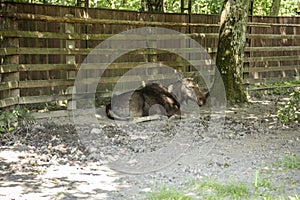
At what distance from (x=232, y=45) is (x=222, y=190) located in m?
5.82

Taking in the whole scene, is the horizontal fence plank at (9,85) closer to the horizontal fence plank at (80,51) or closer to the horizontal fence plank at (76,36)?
the horizontal fence plank at (80,51)

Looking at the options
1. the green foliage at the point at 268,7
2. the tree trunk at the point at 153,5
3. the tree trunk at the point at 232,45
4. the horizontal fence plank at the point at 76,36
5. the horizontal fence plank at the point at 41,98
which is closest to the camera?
the horizontal fence plank at the point at 76,36

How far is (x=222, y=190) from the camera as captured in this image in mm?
4703

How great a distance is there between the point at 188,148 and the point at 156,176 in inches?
56.0

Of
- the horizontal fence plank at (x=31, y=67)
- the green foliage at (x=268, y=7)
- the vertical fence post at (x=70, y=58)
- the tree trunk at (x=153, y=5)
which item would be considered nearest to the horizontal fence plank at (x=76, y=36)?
the vertical fence post at (x=70, y=58)

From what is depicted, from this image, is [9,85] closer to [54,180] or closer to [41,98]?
[41,98]

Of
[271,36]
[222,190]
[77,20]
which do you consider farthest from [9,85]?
[271,36]

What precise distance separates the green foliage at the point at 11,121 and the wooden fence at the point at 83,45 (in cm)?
37

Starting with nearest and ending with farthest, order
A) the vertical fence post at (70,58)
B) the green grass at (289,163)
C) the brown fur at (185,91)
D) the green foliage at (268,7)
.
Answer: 1. the green grass at (289,163)
2. the vertical fence post at (70,58)
3. the brown fur at (185,91)
4. the green foliage at (268,7)

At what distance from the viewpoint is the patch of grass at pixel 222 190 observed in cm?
456

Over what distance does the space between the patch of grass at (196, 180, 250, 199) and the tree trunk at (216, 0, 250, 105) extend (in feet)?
17.4

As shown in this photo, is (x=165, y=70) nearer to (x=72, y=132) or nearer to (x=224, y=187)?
(x=72, y=132)

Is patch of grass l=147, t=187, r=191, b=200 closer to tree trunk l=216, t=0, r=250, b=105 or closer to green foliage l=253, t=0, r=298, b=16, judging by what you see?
tree trunk l=216, t=0, r=250, b=105

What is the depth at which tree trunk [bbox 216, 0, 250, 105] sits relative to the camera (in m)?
9.97
